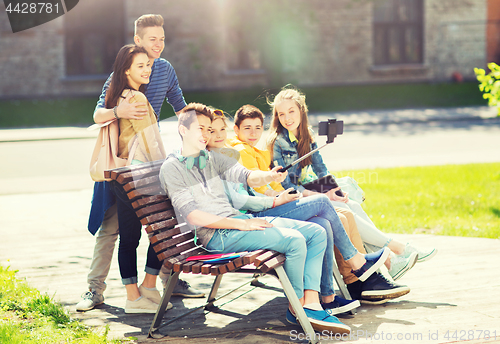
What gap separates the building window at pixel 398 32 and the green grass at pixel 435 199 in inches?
638

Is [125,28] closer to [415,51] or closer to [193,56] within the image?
[193,56]

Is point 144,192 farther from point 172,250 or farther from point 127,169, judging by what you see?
point 172,250

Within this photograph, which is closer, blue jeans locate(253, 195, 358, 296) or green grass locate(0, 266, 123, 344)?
green grass locate(0, 266, 123, 344)

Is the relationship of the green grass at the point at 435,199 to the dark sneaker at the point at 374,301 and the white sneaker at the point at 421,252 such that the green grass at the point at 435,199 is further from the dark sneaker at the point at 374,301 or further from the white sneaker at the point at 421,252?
the dark sneaker at the point at 374,301

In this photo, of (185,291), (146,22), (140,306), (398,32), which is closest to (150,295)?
(140,306)

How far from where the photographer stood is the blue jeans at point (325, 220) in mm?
3512

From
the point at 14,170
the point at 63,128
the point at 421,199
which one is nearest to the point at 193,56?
the point at 63,128

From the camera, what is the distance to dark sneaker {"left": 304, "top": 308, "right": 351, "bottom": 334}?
3188 millimetres

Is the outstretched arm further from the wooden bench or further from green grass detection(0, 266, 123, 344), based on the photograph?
green grass detection(0, 266, 123, 344)

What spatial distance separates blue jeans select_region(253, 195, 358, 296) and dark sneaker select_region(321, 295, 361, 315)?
0.06m

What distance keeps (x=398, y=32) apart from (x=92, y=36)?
1243 cm

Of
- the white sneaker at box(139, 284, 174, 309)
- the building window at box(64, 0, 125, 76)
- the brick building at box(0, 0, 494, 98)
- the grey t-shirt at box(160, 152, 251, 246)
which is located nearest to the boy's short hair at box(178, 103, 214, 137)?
the grey t-shirt at box(160, 152, 251, 246)

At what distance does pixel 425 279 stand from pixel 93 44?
65.5 feet

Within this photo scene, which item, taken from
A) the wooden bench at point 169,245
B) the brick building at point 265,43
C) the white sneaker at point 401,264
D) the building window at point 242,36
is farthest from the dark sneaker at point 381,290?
the building window at point 242,36
